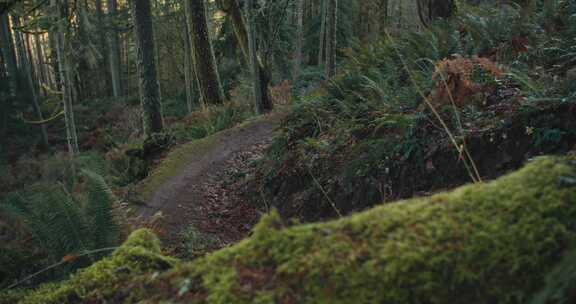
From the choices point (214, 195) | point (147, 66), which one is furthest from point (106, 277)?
point (147, 66)

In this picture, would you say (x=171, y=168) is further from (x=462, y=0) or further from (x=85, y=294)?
(x=462, y=0)

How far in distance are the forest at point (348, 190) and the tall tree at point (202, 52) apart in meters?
0.05

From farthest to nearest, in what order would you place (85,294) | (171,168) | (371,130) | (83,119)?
(83,119) < (171,168) < (371,130) < (85,294)

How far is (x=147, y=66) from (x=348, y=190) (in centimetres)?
706

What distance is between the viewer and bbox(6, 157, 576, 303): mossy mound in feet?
5.18

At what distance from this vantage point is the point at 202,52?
14.0m

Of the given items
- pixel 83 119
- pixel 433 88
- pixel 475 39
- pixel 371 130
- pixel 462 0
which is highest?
pixel 462 0

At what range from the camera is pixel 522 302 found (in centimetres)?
153

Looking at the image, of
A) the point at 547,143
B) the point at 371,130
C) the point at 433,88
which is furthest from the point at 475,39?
the point at 547,143

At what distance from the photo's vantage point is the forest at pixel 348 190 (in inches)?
64.9

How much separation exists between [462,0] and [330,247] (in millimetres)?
12927

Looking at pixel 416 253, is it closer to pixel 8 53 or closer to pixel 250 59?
pixel 250 59

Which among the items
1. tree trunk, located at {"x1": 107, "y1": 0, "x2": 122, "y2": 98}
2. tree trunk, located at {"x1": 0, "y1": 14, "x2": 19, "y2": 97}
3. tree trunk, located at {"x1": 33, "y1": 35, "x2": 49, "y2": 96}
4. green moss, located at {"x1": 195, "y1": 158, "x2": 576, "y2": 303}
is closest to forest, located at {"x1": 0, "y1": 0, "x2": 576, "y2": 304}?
green moss, located at {"x1": 195, "y1": 158, "x2": 576, "y2": 303}

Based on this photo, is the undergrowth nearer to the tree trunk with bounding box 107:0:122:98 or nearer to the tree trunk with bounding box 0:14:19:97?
the tree trunk with bounding box 0:14:19:97
